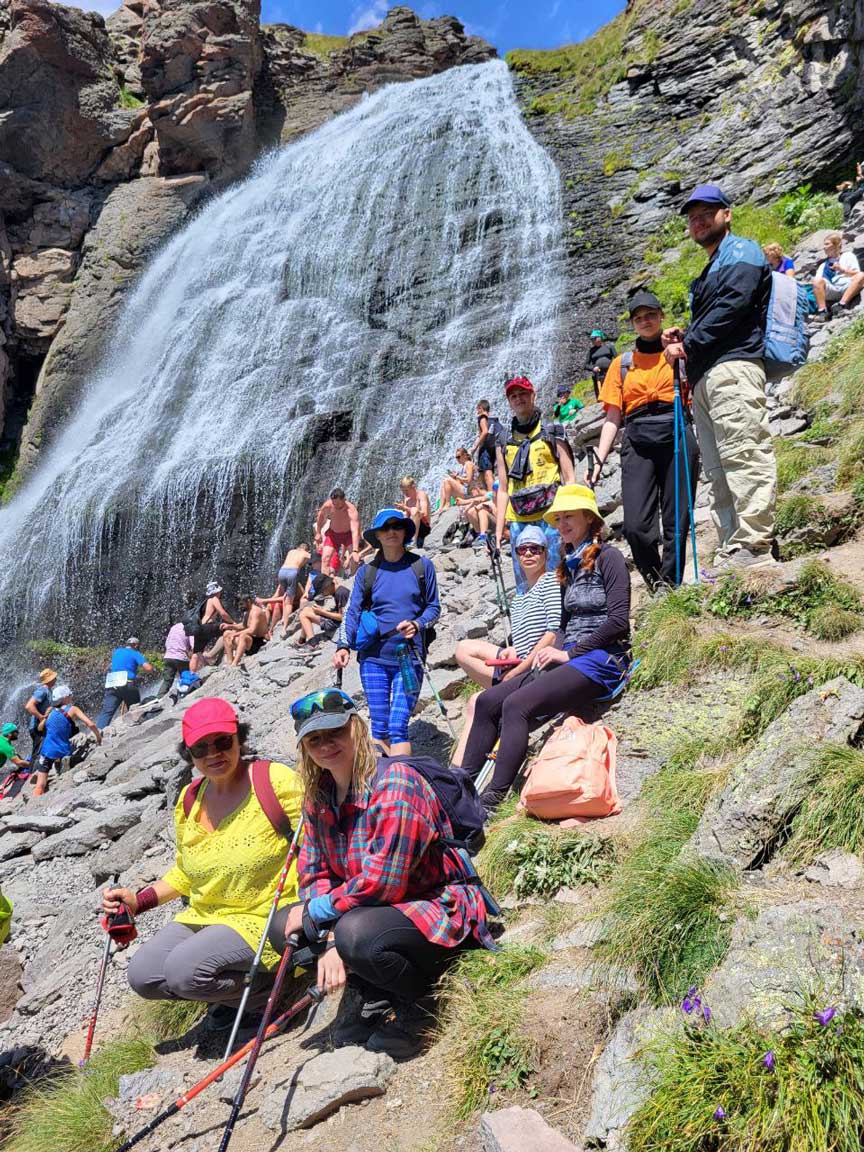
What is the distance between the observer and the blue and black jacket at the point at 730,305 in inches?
202

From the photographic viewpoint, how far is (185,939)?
410cm

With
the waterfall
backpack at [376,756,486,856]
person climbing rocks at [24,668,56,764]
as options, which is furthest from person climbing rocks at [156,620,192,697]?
backpack at [376,756,486,856]

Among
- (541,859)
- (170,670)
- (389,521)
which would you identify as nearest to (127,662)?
(170,670)

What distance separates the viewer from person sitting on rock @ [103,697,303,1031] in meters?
3.93

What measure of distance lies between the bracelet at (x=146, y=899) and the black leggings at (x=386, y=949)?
4.49ft

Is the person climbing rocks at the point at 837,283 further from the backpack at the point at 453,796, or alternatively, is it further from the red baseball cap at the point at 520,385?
the backpack at the point at 453,796

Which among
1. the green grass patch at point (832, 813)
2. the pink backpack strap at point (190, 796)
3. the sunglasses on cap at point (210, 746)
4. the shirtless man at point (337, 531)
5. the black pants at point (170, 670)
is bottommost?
the black pants at point (170, 670)

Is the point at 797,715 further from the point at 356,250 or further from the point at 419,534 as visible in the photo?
the point at 356,250

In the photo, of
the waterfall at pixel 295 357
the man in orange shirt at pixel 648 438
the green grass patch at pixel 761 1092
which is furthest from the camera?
the waterfall at pixel 295 357

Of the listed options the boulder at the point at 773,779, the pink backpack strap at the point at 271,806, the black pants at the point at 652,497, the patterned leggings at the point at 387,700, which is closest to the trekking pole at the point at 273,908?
the pink backpack strap at the point at 271,806

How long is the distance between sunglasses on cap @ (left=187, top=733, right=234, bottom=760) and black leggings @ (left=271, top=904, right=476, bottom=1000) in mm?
1077

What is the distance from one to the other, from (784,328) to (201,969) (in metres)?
4.79

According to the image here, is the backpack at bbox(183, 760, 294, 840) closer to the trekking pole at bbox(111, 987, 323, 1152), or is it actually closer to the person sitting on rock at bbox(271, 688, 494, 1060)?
the person sitting on rock at bbox(271, 688, 494, 1060)

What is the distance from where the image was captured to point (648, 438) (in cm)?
589
